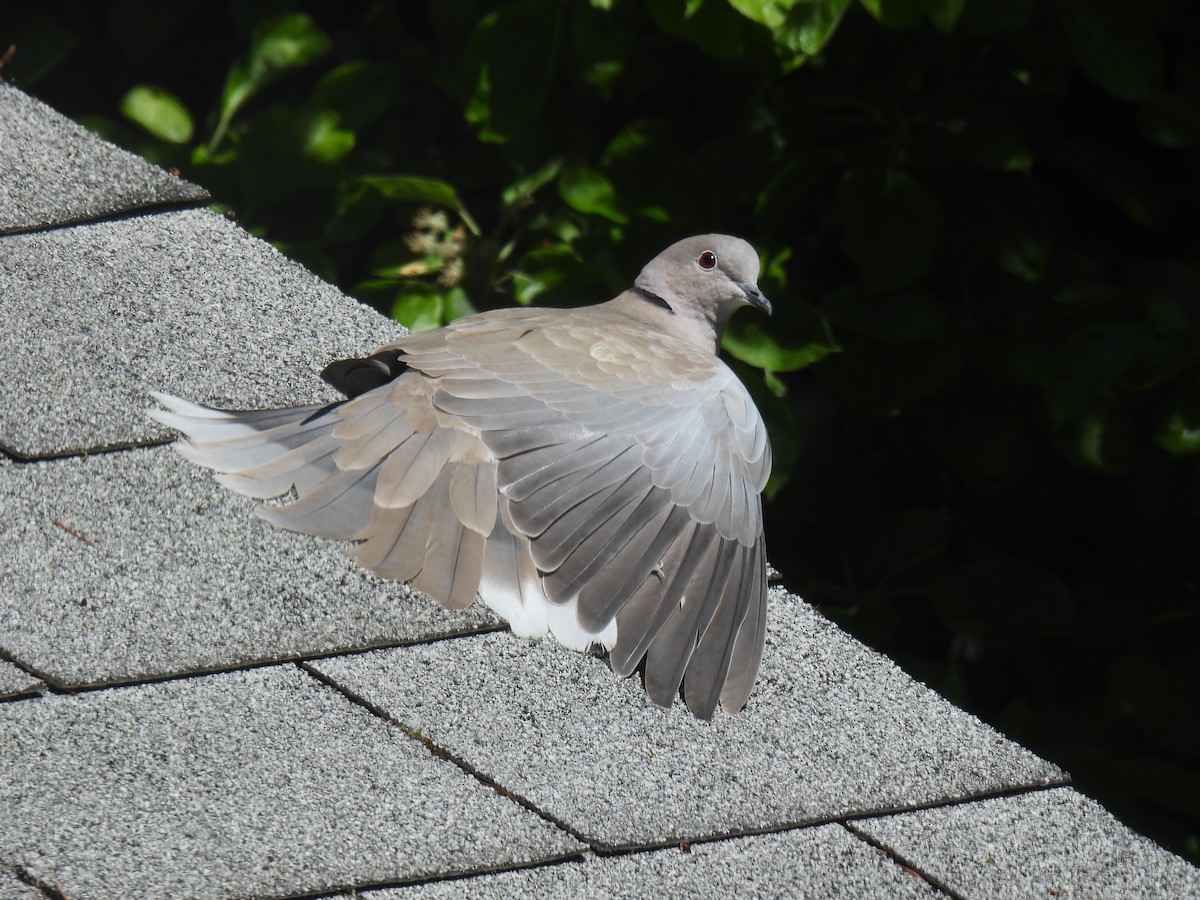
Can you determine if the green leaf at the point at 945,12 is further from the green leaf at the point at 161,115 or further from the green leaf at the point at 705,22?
the green leaf at the point at 161,115

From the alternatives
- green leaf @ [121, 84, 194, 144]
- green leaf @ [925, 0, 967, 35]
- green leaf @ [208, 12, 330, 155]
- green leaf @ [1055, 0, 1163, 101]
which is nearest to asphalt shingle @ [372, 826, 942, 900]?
green leaf @ [925, 0, 967, 35]

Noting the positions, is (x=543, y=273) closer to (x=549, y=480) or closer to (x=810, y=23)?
(x=810, y=23)

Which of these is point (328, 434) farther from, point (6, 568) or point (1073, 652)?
point (1073, 652)

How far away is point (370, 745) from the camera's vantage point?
4.37 feet

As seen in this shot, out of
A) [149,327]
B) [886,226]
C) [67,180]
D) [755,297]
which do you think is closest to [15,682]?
[149,327]

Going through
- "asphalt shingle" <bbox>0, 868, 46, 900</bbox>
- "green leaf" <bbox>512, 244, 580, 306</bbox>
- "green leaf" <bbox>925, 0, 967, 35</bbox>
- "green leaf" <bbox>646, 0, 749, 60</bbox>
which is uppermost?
"green leaf" <bbox>925, 0, 967, 35</bbox>

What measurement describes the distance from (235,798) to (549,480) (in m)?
0.56

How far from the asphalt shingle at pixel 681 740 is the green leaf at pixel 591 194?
1.35 meters

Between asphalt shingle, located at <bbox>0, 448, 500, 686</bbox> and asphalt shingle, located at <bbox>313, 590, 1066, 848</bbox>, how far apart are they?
0.06 meters

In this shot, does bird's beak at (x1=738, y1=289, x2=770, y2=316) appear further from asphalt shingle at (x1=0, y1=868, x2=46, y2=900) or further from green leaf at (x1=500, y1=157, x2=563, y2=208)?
asphalt shingle at (x1=0, y1=868, x2=46, y2=900)

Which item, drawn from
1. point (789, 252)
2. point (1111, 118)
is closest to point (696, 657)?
point (789, 252)

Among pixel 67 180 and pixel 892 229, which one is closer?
pixel 67 180

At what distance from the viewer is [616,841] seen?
130 centimetres

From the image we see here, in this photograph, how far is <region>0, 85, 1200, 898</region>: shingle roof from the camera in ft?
4.00
